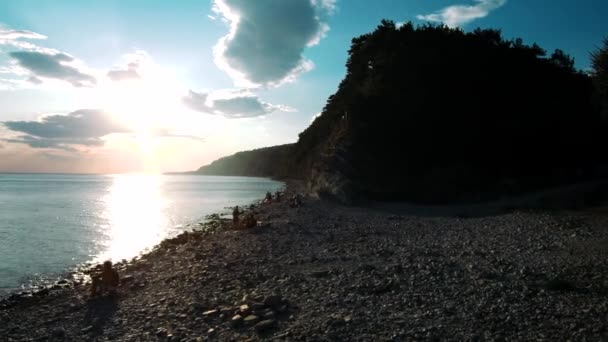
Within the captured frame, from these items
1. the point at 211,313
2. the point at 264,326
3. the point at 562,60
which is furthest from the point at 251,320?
the point at 562,60

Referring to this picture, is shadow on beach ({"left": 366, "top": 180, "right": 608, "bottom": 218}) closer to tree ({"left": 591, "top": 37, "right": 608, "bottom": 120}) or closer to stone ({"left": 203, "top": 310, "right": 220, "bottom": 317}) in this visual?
tree ({"left": 591, "top": 37, "right": 608, "bottom": 120})

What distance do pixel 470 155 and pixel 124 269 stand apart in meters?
35.3

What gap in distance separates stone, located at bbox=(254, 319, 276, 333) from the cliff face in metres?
29.6

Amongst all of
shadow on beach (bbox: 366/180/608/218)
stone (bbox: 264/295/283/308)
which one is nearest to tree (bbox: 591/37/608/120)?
shadow on beach (bbox: 366/180/608/218)

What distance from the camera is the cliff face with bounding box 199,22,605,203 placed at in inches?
1590

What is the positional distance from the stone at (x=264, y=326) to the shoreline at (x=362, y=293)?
0.09 feet

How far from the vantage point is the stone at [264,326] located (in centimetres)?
1046

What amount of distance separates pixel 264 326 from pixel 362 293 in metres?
3.45

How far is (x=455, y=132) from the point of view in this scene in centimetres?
4581

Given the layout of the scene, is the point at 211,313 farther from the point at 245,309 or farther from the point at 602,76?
the point at 602,76

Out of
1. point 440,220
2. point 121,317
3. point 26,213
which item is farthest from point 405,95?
point 26,213

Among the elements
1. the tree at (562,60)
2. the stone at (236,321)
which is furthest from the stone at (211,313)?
the tree at (562,60)

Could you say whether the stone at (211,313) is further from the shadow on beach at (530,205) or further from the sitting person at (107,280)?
the shadow on beach at (530,205)

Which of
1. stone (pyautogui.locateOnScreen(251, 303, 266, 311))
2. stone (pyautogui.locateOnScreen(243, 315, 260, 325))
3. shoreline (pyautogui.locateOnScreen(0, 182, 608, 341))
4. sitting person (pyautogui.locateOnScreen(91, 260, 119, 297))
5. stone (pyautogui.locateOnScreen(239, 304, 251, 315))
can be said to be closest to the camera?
shoreline (pyautogui.locateOnScreen(0, 182, 608, 341))
